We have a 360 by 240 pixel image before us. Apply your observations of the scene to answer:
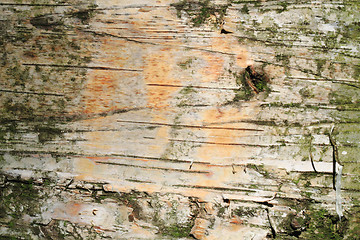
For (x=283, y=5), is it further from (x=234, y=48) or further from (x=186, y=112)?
(x=186, y=112)

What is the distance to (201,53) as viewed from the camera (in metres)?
1.53

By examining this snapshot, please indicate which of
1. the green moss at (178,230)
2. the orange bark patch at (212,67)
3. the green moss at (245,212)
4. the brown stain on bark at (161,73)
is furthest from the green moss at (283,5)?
the green moss at (178,230)

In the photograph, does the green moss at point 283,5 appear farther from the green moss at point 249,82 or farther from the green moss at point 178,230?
the green moss at point 178,230

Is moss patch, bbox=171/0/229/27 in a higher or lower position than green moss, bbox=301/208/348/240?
higher

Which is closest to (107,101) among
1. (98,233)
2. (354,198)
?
(98,233)

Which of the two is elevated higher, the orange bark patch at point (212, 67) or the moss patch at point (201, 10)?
the moss patch at point (201, 10)

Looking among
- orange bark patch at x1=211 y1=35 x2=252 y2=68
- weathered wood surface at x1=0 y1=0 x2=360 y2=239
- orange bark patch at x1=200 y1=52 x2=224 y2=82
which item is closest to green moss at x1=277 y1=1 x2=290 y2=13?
weathered wood surface at x1=0 y1=0 x2=360 y2=239

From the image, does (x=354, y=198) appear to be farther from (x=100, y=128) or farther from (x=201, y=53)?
(x=100, y=128)

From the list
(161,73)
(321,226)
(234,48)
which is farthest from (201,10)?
(321,226)

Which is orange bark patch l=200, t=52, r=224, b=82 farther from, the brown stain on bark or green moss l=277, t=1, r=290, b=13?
green moss l=277, t=1, r=290, b=13

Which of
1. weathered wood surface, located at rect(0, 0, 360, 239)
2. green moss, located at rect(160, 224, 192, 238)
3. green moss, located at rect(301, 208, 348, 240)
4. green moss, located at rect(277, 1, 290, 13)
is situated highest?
green moss, located at rect(277, 1, 290, 13)

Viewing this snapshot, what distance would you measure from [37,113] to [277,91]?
Result: 1.43 metres

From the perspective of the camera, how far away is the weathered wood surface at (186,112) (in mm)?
1509

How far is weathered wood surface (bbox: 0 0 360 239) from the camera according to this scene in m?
1.51
